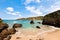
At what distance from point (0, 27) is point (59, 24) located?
14.4 m

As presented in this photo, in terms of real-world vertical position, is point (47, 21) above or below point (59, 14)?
below

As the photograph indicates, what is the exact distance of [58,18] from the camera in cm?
2508

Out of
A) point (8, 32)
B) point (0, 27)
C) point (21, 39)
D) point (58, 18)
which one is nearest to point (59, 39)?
point (21, 39)

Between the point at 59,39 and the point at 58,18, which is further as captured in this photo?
the point at 58,18

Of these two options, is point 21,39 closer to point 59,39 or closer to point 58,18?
point 59,39

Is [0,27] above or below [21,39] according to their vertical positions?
above

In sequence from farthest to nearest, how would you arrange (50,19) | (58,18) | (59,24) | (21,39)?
(50,19) → (58,18) → (59,24) → (21,39)

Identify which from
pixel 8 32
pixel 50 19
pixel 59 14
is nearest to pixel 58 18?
pixel 59 14

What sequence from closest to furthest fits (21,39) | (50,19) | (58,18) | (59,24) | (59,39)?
(59,39) < (21,39) < (59,24) < (58,18) < (50,19)

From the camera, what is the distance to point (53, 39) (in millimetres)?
9883

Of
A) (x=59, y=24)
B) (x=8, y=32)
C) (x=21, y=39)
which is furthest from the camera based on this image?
(x=59, y=24)

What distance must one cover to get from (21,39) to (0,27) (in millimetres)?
4939

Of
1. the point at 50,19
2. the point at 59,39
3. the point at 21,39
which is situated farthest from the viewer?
the point at 50,19

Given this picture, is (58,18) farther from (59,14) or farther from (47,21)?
(47,21)
